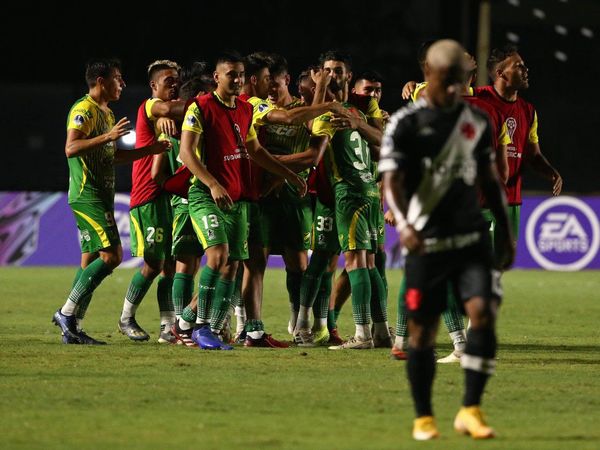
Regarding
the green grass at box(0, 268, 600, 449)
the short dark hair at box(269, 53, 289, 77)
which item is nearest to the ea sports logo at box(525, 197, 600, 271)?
the green grass at box(0, 268, 600, 449)

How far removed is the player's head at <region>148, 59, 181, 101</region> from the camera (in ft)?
38.0

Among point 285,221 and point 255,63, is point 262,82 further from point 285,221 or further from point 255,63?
point 285,221

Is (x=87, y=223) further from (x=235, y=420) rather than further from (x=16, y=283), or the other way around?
(x=16, y=283)

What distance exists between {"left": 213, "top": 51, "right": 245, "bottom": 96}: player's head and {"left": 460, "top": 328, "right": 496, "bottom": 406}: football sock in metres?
4.28

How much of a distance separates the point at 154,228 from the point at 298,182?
153 centimetres

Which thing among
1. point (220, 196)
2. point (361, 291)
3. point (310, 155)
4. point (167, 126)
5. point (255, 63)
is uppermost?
point (255, 63)

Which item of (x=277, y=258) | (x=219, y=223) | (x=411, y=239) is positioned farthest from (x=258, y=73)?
(x=277, y=258)

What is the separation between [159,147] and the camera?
10.9 metres

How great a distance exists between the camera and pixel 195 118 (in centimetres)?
1030

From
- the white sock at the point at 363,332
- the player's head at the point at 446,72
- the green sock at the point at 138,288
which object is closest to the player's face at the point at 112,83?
the green sock at the point at 138,288

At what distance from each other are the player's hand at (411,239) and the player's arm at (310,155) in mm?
4186

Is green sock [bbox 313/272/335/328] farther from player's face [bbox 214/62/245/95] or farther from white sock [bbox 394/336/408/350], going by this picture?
player's face [bbox 214/62/245/95]

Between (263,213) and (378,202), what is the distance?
103 centimetres

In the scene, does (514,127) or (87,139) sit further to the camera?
(87,139)
